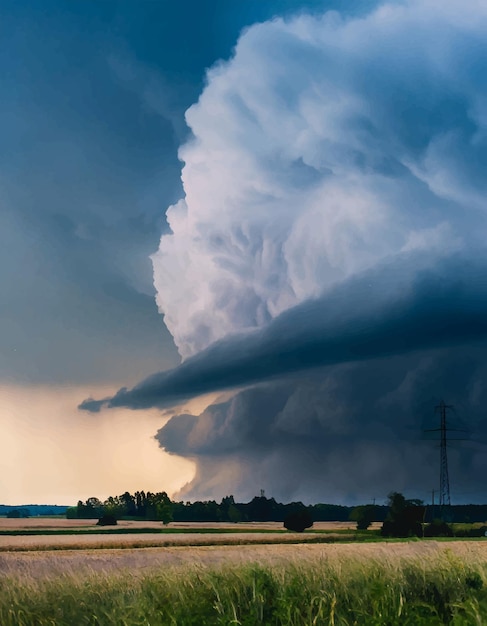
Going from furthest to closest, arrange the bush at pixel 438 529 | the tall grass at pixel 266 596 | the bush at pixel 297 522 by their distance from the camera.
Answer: the bush at pixel 297 522
the bush at pixel 438 529
the tall grass at pixel 266 596

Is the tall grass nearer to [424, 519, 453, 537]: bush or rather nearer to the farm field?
the farm field

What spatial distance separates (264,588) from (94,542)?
61520 mm

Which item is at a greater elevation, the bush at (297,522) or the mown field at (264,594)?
the mown field at (264,594)

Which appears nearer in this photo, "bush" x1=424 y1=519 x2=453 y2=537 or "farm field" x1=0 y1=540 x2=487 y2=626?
"farm field" x1=0 y1=540 x2=487 y2=626

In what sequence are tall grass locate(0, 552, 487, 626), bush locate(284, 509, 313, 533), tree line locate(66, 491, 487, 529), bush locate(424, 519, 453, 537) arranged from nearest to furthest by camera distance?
tall grass locate(0, 552, 487, 626), bush locate(424, 519, 453, 537), bush locate(284, 509, 313, 533), tree line locate(66, 491, 487, 529)

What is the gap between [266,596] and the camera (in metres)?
14.3

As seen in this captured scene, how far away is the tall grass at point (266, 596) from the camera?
43.1 feet

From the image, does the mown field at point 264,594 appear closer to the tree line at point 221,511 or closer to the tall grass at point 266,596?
the tall grass at point 266,596

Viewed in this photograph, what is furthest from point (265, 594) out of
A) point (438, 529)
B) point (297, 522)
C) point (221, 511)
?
point (221, 511)

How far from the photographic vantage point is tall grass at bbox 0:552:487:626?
1313cm

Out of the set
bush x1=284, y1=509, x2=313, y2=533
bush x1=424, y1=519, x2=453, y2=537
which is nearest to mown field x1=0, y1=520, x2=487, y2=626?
bush x1=424, y1=519, x2=453, y2=537

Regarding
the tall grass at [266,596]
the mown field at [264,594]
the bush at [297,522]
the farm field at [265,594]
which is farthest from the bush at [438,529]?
the tall grass at [266,596]

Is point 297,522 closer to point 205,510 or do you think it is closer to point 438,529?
point 438,529

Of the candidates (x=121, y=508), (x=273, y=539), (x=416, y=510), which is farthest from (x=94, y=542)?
(x=121, y=508)
